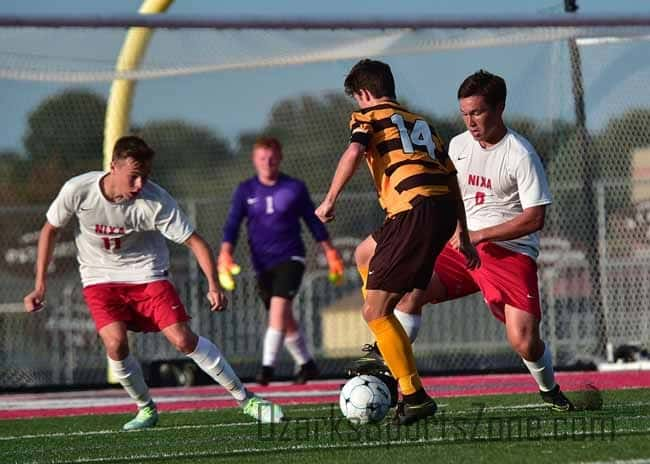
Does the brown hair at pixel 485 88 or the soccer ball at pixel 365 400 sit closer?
the soccer ball at pixel 365 400

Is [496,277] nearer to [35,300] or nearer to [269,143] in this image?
[35,300]

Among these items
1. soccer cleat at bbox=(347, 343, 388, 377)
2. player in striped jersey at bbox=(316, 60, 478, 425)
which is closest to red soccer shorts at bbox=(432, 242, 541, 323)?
soccer cleat at bbox=(347, 343, 388, 377)

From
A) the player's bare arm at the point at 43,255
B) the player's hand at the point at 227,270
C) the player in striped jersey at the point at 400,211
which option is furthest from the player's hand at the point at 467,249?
the player's hand at the point at 227,270

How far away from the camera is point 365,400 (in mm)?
6805

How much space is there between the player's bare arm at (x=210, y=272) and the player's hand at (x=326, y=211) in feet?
4.60

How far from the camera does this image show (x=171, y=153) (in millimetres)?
15273

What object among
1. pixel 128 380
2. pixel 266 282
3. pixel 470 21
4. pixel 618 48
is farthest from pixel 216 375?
pixel 618 48

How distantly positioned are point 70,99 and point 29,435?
7207 millimetres

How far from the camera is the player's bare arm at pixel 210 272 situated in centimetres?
773

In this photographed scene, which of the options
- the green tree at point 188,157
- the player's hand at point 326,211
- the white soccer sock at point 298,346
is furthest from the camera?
the green tree at point 188,157

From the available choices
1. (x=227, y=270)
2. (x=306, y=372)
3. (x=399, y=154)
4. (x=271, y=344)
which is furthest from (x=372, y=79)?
(x=306, y=372)

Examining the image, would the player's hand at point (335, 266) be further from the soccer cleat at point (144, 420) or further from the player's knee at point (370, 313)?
the player's knee at point (370, 313)

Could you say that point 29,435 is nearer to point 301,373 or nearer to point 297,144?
point 301,373

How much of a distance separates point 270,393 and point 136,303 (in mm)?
Result: 3346
